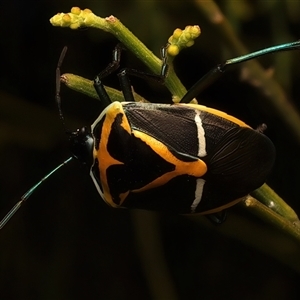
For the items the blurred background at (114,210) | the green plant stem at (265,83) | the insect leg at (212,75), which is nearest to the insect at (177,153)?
the insect leg at (212,75)

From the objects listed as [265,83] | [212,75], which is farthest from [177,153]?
[265,83]

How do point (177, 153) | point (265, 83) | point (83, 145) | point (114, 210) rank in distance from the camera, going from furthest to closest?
point (114, 210)
point (265, 83)
point (83, 145)
point (177, 153)

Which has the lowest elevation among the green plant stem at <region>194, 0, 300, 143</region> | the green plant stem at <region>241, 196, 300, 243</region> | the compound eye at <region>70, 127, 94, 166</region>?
the green plant stem at <region>241, 196, 300, 243</region>

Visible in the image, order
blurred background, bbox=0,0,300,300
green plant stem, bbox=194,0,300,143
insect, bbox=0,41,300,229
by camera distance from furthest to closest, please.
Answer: blurred background, bbox=0,0,300,300 → green plant stem, bbox=194,0,300,143 → insect, bbox=0,41,300,229

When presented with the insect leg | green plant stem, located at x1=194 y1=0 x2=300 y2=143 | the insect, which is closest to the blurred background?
green plant stem, located at x1=194 y1=0 x2=300 y2=143

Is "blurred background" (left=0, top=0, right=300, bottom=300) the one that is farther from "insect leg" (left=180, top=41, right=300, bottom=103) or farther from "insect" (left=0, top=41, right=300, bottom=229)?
"insect" (left=0, top=41, right=300, bottom=229)

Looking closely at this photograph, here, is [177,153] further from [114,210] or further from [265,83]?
[114,210]
